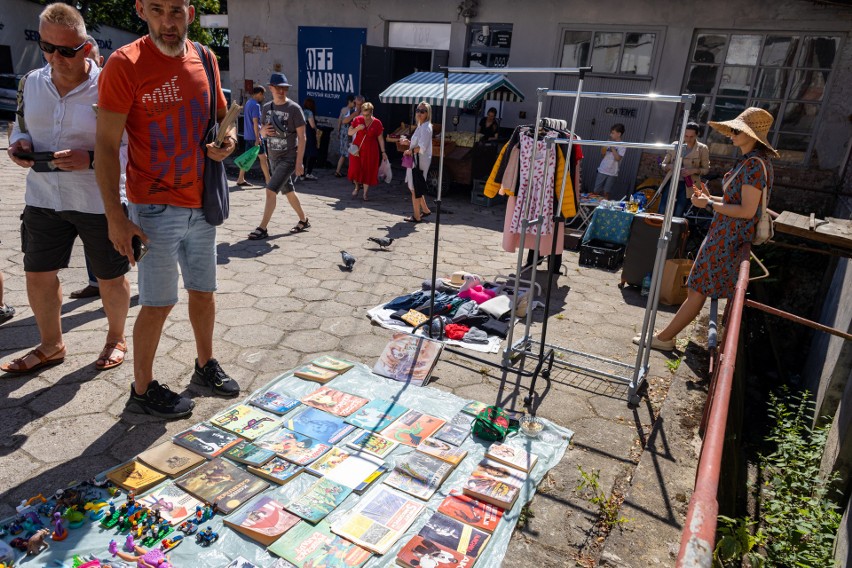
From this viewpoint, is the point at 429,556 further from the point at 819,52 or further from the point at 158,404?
the point at 819,52

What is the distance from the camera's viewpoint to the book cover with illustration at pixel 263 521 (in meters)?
2.47

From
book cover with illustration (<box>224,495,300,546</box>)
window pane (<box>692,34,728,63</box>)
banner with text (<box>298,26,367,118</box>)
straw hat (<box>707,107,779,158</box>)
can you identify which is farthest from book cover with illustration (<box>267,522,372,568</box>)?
banner with text (<box>298,26,367,118</box>)

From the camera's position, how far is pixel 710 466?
4.24 ft

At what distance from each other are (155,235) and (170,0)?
113 centimetres

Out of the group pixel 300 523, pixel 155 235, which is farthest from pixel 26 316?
pixel 300 523

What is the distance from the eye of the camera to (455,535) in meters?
2.57

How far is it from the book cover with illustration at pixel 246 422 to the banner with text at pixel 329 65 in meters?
12.0

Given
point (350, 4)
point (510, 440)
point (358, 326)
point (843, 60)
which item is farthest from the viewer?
point (350, 4)

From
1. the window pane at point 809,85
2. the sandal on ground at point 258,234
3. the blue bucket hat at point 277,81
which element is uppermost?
the window pane at point 809,85

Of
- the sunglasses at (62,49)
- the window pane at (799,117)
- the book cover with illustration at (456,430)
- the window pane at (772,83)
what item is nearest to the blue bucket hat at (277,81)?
the sunglasses at (62,49)

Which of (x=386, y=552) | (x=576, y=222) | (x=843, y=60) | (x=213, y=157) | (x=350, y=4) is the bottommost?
(x=386, y=552)

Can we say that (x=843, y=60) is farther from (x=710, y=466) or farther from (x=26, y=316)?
(x=26, y=316)

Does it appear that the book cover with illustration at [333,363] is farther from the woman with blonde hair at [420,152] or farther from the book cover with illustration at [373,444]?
the woman with blonde hair at [420,152]

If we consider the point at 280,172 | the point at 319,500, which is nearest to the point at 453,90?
the point at 280,172
